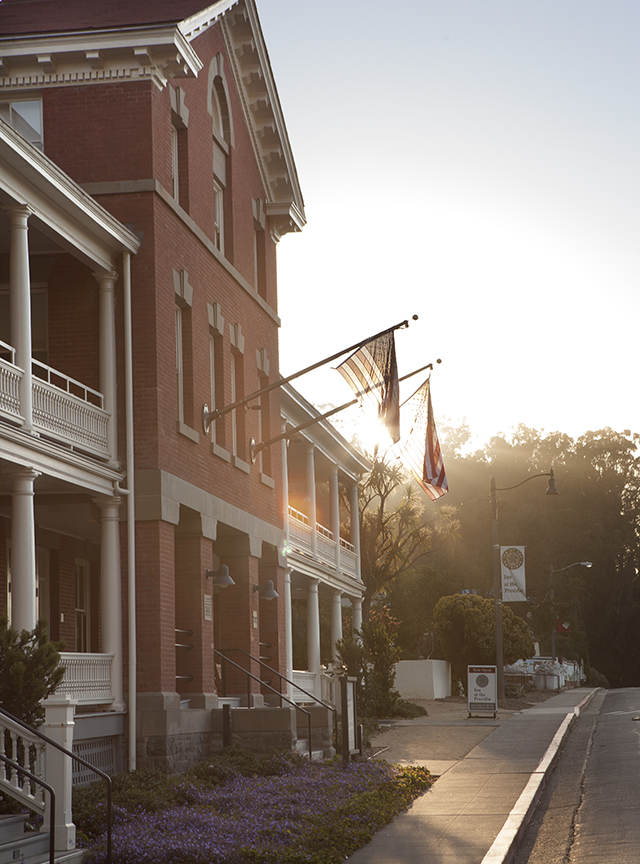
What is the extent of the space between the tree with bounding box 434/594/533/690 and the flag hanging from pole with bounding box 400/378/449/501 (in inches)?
776

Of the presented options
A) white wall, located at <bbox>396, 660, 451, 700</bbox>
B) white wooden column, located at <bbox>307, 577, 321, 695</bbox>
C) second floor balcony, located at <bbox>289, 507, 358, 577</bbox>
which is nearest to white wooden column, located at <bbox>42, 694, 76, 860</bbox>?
second floor balcony, located at <bbox>289, 507, 358, 577</bbox>

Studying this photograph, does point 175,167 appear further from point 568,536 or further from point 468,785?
point 568,536

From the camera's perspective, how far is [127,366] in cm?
1656

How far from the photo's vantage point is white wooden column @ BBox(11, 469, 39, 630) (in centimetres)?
1338

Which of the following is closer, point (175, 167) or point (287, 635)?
point (175, 167)

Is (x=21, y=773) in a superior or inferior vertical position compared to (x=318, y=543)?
inferior

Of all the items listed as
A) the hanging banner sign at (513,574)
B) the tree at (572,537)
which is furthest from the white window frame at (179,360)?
the tree at (572,537)

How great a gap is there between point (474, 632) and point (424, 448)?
2048 centimetres

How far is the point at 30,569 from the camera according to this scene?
13477mm

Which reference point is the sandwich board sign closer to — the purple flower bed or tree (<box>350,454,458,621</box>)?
tree (<box>350,454,458,621</box>)

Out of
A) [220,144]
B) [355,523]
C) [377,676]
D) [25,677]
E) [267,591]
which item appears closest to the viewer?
[25,677]

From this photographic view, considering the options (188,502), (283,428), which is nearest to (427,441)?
(283,428)

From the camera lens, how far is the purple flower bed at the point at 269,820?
10.0 m

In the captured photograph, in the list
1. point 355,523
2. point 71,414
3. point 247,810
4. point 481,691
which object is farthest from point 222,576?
point 355,523
